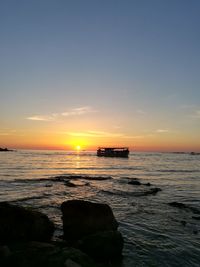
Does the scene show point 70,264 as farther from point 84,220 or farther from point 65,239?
point 65,239

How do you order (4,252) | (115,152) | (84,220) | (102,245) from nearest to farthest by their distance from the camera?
1. (4,252)
2. (102,245)
3. (84,220)
4. (115,152)

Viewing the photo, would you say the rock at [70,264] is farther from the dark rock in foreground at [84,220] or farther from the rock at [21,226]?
the rock at [21,226]

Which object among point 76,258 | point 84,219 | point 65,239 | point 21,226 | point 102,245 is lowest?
point 65,239

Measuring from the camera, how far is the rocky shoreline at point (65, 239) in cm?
938

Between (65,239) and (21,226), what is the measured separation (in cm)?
201

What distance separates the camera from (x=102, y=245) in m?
11.0

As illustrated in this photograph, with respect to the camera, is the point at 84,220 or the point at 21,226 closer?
the point at 21,226

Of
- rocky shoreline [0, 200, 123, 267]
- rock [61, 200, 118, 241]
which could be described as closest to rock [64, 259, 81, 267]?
rocky shoreline [0, 200, 123, 267]

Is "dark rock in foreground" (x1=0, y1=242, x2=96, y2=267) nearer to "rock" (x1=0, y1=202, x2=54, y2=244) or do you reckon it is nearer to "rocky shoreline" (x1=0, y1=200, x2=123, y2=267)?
"rocky shoreline" (x1=0, y1=200, x2=123, y2=267)

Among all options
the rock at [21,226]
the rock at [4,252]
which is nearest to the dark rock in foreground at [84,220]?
the rock at [21,226]

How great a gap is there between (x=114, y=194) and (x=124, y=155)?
88.5m

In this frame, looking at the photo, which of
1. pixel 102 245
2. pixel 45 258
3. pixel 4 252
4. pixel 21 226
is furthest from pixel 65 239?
pixel 45 258

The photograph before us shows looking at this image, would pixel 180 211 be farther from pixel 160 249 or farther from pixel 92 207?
pixel 92 207

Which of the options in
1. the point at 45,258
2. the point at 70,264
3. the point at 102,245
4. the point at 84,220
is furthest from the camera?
the point at 84,220
